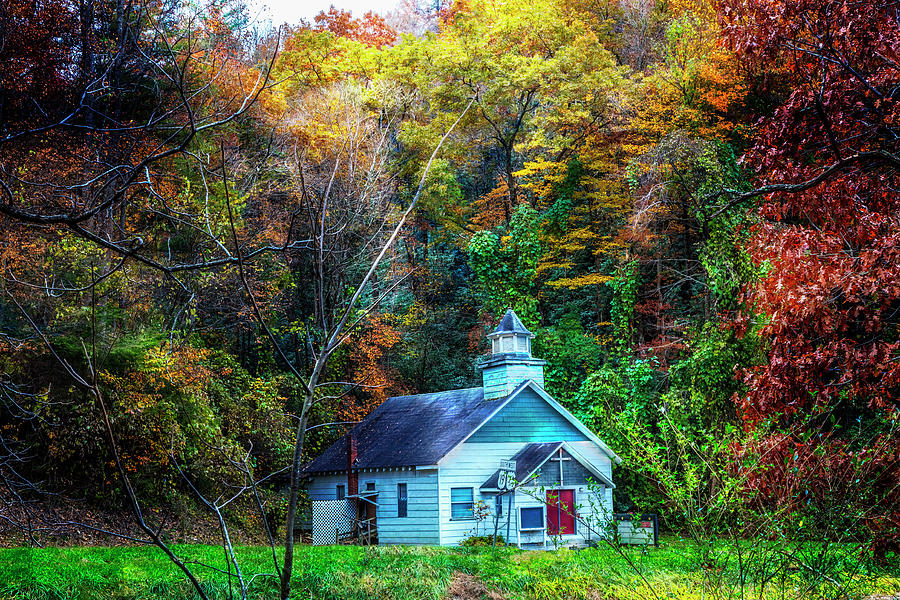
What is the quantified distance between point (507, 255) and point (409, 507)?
1063 cm

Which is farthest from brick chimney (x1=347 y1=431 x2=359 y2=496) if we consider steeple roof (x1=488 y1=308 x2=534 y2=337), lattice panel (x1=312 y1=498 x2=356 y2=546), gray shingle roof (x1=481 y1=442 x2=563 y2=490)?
steeple roof (x1=488 y1=308 x2=534 y2=337)

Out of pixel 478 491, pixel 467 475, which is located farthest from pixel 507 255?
pixel 478 491

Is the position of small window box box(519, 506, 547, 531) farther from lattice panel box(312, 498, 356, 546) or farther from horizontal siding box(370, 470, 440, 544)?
lattice panel box(312, 498, 356, 546)

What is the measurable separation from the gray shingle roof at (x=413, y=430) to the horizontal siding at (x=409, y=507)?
0.42m

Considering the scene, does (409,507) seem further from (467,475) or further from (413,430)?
(413,430)

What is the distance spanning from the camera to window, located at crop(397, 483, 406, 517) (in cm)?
2074

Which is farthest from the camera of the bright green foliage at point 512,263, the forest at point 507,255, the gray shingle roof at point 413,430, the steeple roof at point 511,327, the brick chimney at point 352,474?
the bright green foliage at point 512,263

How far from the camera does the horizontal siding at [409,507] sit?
19875mm

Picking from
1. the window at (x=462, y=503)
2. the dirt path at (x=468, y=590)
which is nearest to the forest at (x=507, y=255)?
the dirt path at (x=468, y=590)

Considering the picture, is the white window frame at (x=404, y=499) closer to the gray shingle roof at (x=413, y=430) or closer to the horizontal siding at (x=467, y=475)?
the gray shingle roof at (x=413, y=430)

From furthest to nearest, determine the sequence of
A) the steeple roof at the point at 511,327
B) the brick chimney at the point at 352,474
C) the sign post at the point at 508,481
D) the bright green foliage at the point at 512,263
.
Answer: the bright green foliage at the point at 512,263 → the steeple roof at the point at 511,327 → the brick chimney at the point at 352,474 → the sign post at the point at 508,481

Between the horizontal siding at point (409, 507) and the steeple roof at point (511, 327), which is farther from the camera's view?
the steeple roof at point (511, 327)

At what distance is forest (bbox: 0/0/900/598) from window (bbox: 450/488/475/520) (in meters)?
4.81

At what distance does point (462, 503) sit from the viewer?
20125mm
